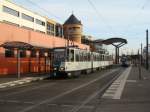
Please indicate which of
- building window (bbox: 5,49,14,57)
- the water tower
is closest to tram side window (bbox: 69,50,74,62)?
building window (bbox: 5,49,14,57)

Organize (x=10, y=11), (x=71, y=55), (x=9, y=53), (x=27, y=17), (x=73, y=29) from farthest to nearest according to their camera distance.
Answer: (x=73, y=29)
(x=27, y=17)
(x=10, y=11)
(x=9, y=53)
(x=71, y=55)

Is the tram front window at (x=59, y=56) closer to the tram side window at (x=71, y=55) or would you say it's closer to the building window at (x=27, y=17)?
the tram side window at (x=71, y=55)

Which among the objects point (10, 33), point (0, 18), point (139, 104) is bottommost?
point (139, 104)

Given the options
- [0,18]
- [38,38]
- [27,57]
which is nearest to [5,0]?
[0,18]

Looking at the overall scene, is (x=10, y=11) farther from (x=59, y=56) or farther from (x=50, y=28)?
(x=59, y=56)

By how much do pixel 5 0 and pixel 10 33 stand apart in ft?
95.9

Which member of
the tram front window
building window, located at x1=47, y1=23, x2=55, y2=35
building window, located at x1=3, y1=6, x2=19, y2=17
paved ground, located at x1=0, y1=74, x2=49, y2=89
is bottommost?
paved ground, located at x1=0, y1=74, x2=49, y2=89

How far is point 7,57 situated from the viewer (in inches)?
1737

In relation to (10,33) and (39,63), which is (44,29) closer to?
(39,63)

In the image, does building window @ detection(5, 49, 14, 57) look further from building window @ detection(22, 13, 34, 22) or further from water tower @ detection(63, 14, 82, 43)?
water tower @ detection(63, 14, 82, 43)

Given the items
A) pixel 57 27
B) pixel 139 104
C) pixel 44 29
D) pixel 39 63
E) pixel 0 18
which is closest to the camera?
pixel 139 104

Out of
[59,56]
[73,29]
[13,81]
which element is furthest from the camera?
[73,29]

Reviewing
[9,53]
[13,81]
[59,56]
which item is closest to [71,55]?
[59,56]

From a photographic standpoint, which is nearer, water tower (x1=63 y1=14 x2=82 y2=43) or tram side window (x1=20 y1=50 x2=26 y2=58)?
tram side window (x1=20 y1=50 x2=26 y2=58)
